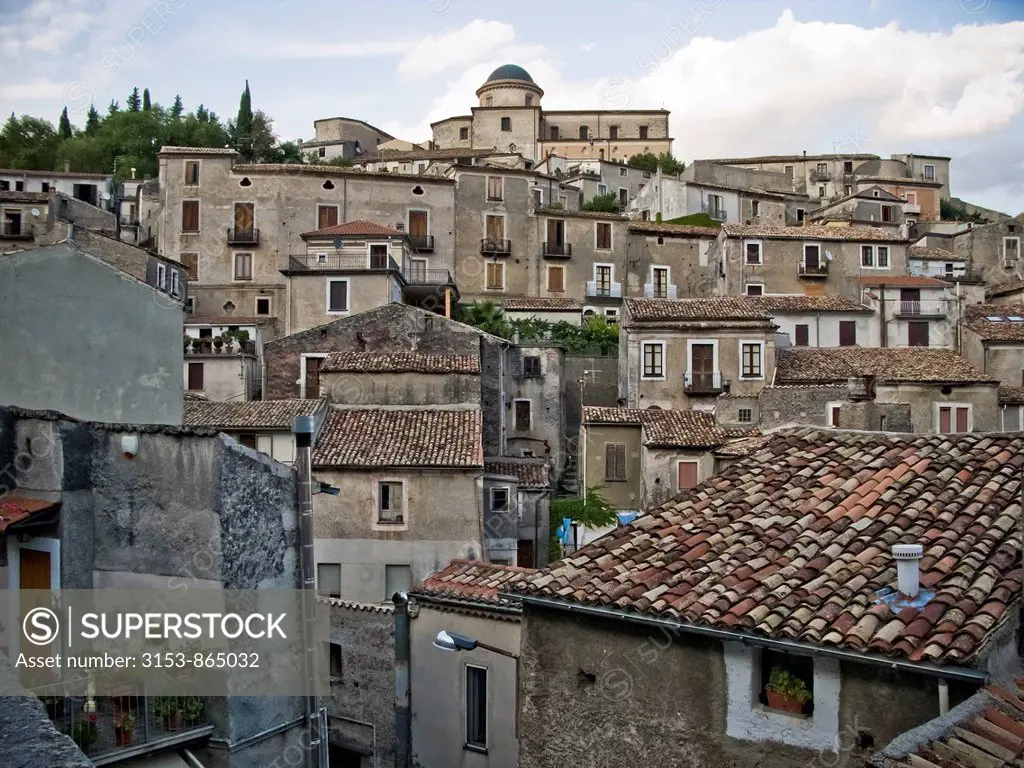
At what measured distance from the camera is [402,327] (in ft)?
120

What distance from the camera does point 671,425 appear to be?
33.8 metres

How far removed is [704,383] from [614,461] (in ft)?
21.7

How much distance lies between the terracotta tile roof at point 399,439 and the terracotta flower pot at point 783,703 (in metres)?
16.7

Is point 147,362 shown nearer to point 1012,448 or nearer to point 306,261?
point 1012,448

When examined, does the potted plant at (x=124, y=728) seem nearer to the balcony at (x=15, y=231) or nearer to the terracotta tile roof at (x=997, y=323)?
the terracotta tile roof at (x=997, y=323)

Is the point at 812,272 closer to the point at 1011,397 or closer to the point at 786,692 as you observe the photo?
the point at 1011,397

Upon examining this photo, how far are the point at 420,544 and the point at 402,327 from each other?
13171mm

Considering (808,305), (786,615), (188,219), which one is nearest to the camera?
(786,615)

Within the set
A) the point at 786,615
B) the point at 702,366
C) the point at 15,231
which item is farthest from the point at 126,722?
the point at 15,231

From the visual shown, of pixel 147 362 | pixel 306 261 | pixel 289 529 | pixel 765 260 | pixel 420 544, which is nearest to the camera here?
pixel 289 529

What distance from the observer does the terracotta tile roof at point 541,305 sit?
49.8 m

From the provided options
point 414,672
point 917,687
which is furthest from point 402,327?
point 917,687

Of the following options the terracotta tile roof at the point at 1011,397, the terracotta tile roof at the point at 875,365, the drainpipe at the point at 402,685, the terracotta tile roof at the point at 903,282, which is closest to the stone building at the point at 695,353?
the terracotta tile roof at the point at 875,365

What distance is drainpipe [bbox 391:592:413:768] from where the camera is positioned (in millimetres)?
17141
